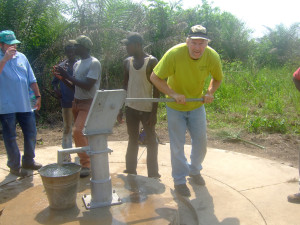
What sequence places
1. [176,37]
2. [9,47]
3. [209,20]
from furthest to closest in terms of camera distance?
[209,20]
[176,37]
[9,47]

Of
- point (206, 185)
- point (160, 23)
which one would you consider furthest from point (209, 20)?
point (206, 185)

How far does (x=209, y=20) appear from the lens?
20.3 metres

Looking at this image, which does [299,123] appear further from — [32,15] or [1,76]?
[32,15]

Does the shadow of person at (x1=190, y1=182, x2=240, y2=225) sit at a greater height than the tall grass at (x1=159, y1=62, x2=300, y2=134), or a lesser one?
lesser

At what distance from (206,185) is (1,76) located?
99.6 inches

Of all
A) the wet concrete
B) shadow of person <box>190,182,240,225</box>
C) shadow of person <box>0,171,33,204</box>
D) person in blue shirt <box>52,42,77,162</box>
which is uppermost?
person in blue shirt <box>52,42,77,162</box>

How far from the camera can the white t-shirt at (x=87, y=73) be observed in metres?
3.42

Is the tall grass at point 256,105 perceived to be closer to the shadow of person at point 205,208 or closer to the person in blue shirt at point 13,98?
the shadow of person at point 205,208

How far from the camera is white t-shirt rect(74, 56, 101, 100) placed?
135 inches

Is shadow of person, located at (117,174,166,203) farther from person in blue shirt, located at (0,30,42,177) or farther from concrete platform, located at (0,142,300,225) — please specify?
person in blue shirt, located at (0,30,42,177)

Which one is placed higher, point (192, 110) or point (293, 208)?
point (192, 110)

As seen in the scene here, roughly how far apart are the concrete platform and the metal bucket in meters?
0.09

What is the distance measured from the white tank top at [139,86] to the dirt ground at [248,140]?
1906 millimetres

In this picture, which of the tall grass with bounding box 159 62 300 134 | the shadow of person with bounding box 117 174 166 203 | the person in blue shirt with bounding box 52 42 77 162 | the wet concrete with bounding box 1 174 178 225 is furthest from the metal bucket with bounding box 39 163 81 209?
the tall grass with bounding box 159 62 300 134
